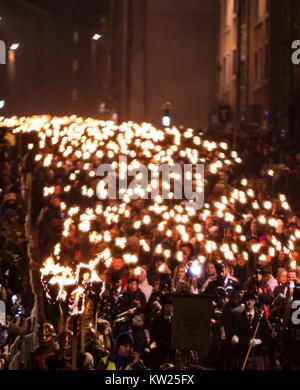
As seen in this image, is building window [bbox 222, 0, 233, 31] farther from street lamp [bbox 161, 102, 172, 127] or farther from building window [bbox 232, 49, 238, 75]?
street lamp [bbox 161, 102, 172, 127]

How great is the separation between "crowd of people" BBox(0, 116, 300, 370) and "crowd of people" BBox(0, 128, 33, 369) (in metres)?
0.43

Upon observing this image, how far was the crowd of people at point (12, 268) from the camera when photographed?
43.9 feet

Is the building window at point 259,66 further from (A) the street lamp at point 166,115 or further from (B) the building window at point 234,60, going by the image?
(A) the street lamp at point 166,115

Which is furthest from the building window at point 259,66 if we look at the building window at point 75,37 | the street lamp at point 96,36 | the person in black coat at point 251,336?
the person in black coat at point 251,336

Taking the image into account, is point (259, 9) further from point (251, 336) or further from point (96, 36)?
point (251, 336)

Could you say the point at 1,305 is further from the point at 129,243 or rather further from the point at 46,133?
the point at 46,133

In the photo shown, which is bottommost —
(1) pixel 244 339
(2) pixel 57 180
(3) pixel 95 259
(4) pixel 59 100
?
(1) pixel 244 339

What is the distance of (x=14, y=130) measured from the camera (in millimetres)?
25922

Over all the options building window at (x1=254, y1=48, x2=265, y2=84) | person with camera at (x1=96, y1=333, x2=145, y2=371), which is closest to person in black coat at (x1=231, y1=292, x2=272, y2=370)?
person with camera at (x1=96, y1=333, x2=145, y2=371)

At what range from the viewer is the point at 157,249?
18.5m

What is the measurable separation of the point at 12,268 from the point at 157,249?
3.07 m

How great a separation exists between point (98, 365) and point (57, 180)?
420 inches
